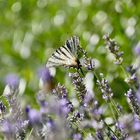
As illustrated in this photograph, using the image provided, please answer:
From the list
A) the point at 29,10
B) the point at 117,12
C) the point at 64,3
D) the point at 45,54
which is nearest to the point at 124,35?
the point at 117,12

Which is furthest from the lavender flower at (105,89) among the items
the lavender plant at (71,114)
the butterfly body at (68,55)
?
the butterfly body at (68,55)

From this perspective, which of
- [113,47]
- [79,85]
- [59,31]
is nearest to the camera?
[79,85]

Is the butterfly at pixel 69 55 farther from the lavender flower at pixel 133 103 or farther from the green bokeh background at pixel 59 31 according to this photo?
the green bokeh background at pixel 59 31

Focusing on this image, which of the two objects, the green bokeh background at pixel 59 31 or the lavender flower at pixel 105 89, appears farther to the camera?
the green bokeh background at pixel 59 31

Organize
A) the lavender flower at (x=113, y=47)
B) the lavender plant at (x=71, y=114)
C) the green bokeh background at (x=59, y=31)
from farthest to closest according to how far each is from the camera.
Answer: the green bokeh background at (x=59, y=31)
the lavender flower at (x=113, y=47)
the lavender plant at (x=71, y=114)

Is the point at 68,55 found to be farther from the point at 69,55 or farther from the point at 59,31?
the point at 59,31

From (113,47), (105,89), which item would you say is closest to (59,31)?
(113,47)
